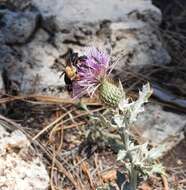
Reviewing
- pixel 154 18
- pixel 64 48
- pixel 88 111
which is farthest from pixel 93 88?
pixel 154 18

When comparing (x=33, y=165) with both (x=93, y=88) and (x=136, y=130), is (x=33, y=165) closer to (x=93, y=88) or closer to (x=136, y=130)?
(x=136, y=130)

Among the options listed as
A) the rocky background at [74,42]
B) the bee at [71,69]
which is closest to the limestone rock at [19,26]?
the rocky background at [74,42]

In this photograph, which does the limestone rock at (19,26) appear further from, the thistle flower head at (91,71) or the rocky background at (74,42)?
the thistle flower head at (91,71)

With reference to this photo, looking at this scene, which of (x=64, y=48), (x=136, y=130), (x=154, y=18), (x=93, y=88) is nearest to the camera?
(x=93, y=88)

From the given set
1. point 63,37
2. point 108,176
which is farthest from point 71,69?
point 63,37

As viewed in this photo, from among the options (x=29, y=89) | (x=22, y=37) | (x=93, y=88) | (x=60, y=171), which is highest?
(x=93, y=88)

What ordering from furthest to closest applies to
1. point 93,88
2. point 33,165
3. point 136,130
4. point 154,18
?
1. point 154,18
2. point 136,130
3. point 33,165
4. point 93,88

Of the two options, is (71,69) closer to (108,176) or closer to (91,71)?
(91,71)

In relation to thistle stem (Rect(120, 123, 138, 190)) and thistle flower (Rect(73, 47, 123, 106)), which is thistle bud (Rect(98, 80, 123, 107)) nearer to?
thistle flower (Rect(73, 47, 123, 106))
